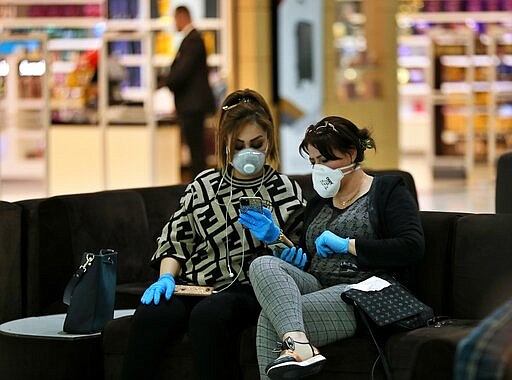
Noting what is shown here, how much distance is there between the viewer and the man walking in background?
32.6 feet

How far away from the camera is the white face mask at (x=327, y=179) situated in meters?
4.04

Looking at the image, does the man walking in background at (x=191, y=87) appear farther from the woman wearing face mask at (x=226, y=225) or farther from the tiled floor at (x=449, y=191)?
the woman wearing face mask at (x=226, y=225)

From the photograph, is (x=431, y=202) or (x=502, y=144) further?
(x=502, y=144)

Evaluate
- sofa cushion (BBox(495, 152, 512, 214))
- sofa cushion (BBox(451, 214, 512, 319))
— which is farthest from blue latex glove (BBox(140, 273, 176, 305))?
sofa cushion (BBox(495, 152, 512, 214))

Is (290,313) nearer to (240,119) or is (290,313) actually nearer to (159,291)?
(159,291)

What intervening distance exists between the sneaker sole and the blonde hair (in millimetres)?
908

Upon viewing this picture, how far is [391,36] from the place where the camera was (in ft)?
38.1

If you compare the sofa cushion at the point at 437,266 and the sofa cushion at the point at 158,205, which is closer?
the sofa cushion at the point at 437,266

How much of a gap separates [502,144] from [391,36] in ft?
10.5

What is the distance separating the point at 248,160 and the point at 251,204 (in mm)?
154

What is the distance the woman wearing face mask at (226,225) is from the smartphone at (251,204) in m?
0.05

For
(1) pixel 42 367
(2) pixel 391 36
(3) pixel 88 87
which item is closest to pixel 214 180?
(1) pixel 42 367

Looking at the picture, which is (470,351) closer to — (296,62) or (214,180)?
(214,180)

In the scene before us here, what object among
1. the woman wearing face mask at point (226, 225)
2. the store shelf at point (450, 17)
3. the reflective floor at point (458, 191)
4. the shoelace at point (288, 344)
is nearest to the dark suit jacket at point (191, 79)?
the reflective floor at point (458, 191)
